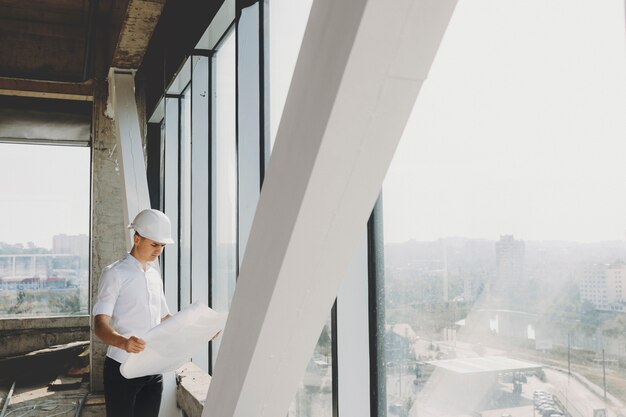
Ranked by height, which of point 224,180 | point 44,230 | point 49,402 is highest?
point 224,180

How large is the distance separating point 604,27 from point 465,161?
0.61 metres

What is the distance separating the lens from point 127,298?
11.8 feet

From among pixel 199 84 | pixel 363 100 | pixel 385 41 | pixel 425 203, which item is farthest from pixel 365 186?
pixel 199 84

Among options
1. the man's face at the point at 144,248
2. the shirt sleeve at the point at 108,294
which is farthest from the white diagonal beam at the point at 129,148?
the shirt sleeve at the point at 108,294

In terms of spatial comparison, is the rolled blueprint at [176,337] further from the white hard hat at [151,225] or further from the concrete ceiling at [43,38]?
the concrete ceiling at [43,38]

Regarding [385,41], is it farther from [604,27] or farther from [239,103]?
[239,103]

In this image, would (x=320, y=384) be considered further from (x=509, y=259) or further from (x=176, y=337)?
(x=509, y=259)

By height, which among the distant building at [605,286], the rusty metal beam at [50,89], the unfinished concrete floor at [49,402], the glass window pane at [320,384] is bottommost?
the unfinished concrete floor at [49,402]

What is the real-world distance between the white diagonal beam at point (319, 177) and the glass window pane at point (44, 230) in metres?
9.40

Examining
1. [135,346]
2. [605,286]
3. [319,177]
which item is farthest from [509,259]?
[135,346]

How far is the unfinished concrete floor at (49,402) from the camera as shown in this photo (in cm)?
615

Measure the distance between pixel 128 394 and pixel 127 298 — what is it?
0.60 meters

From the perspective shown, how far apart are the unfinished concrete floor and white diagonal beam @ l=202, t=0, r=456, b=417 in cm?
558

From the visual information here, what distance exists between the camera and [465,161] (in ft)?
6.11
